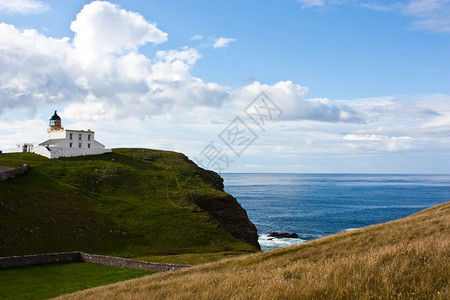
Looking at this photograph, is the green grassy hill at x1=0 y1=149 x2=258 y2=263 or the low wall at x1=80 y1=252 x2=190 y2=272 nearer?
the low wall at x1=80 y1=252 x2=190 y2=272

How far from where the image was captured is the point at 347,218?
117 meters

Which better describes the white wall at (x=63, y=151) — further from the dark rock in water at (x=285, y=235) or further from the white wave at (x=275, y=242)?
the dark rock in water at (x=285, y=235)

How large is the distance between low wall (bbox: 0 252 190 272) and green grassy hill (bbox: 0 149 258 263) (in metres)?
4.23

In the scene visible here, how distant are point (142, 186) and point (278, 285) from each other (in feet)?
226

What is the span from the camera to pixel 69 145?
3627 inches

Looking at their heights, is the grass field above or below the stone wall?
below

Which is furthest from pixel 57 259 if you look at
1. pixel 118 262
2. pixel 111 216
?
pixel 111 216

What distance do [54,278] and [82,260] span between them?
9546 mm

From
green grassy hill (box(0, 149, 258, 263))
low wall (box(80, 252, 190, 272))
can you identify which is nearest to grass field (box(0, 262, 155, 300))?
low wall (box(80, 252, 190, 272))

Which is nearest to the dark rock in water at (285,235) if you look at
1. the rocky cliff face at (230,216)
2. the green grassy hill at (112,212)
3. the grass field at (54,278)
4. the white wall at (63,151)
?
the rocky cliff face at (230,216)

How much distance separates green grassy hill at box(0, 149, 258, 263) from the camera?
52.2m

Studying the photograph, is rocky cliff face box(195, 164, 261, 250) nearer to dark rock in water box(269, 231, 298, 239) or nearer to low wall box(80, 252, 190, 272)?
dark rock in water box(269, 231, 298, 239)

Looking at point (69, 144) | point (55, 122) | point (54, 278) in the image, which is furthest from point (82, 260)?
point (55, 122)

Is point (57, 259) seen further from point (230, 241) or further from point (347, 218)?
point (347, 218)
